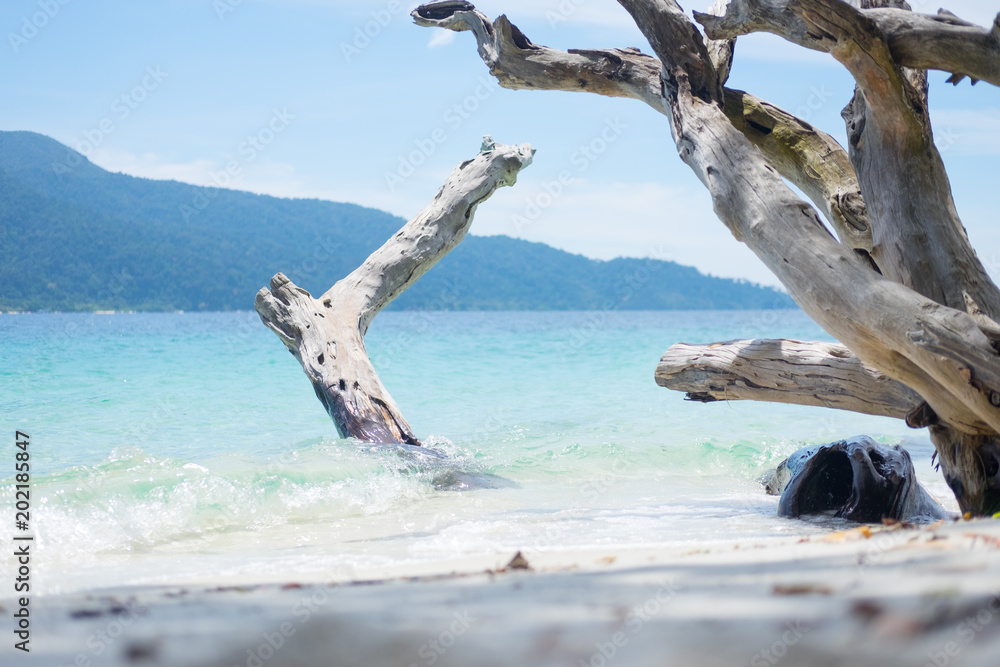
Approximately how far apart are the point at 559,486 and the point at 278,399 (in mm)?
7566

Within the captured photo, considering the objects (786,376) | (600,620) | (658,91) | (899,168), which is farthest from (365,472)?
(600,620)

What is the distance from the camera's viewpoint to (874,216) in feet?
11.4

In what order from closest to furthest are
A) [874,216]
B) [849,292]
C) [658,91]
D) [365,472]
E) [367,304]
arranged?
[849,292]
[874,216]
[658,91]
[365,472]
[367,304]

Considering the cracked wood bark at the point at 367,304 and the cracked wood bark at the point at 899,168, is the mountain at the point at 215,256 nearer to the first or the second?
the cracked wood bark at the point at 367,304

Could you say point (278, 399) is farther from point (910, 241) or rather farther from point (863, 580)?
point (863, 580)

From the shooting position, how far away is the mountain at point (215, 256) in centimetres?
4112

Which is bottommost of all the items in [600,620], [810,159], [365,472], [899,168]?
[365,472]

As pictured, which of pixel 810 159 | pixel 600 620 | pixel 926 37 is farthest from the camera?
pixel 810 159

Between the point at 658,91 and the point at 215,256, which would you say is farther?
the point at 215,256

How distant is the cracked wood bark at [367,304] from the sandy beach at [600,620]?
4435 mm

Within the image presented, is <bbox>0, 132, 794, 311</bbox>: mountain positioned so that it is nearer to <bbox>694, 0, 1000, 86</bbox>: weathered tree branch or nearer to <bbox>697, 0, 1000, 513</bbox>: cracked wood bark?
<bbox>694, 0, 1000, 86</bbox>: weathered tree branch

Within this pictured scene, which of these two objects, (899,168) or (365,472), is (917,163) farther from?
(365,472)

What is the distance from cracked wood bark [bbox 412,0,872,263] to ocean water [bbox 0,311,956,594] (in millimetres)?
1940

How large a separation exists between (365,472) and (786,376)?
3.04 meters
